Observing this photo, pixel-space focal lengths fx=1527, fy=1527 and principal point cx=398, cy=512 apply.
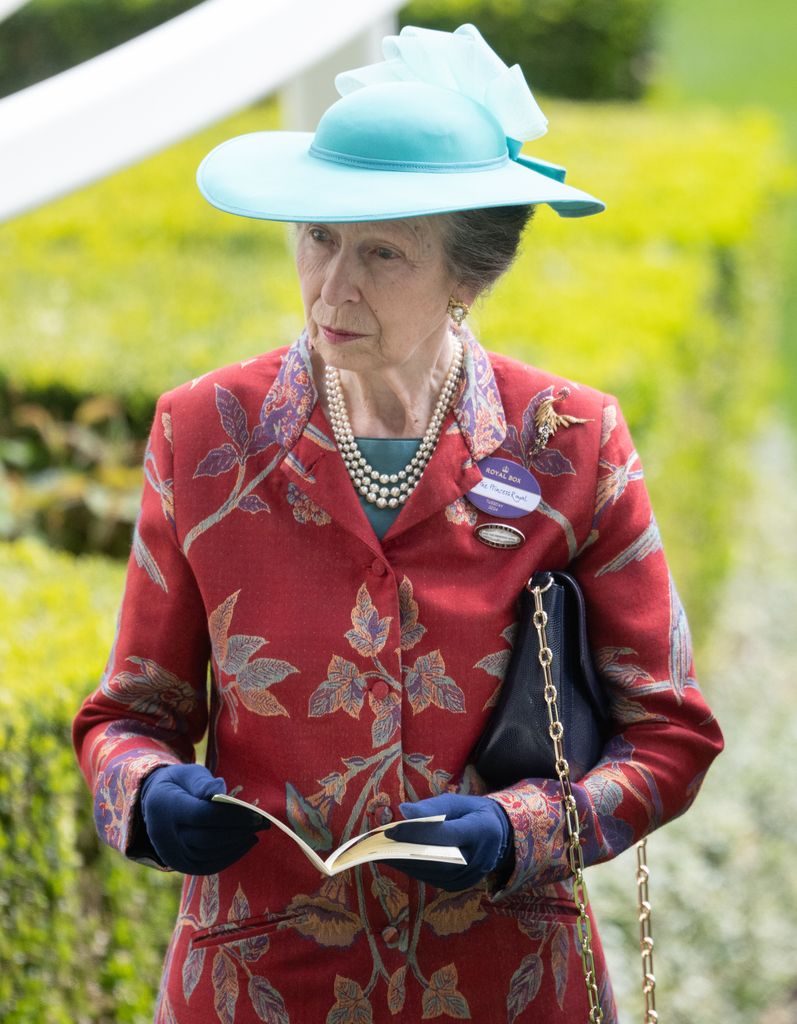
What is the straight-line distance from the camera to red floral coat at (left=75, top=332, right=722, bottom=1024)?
2.11 metres

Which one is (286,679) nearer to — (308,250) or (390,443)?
(390,443)

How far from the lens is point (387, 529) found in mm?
2148

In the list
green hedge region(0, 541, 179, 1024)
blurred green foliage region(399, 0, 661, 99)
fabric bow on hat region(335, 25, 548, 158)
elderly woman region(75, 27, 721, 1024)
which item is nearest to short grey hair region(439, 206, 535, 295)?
elderly woman region(75, 27, 721, 1024)

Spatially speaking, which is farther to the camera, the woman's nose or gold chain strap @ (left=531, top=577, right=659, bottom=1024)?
gold chain strap @ (left=531, top=577, right=659, bottom=1024)

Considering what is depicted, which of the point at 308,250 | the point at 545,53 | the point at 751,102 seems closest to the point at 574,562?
the point at 308,250

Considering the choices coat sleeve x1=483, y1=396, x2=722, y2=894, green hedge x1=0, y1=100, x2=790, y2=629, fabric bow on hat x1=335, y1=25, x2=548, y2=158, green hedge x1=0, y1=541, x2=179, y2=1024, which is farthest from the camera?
green hedge x1=0, y1=100, x2=790, y2=629

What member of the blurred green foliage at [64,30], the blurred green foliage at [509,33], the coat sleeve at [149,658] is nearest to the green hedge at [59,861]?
the coat sleeve at [149,658]

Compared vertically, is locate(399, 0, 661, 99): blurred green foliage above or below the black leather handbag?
below

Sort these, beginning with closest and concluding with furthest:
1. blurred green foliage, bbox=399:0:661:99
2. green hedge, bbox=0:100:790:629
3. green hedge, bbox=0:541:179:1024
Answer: green hedge, bbox=0:541:179:1024 < green hedge, bbox=0:100:790:629 < blurred green foliage, bbox=399:0:661:99

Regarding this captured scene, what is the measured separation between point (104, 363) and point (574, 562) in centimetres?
341

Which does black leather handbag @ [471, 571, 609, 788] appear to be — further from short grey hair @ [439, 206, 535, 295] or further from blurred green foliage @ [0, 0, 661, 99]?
blurred green foliage @ [0, 0, 661, 99]

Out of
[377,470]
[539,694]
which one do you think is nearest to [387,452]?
[377,470]

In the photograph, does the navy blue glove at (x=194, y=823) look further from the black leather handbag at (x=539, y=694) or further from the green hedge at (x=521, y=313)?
the green hedge at (x=521, y=313)

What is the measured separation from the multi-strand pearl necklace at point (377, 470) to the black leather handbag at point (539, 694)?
22 cm
